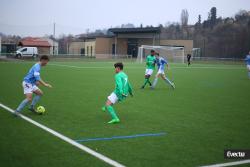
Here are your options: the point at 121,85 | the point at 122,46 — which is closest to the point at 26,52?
the point at 122,46

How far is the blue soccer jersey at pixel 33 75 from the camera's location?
9.30m

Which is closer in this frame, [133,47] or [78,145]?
[78,145]

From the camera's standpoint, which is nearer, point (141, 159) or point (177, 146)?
point (141, 159)

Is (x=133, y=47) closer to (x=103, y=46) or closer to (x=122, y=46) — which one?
(x=122, y=46)

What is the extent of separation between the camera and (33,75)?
9.44 m

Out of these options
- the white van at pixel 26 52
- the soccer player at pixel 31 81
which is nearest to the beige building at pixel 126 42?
the white van at pixel 26 52

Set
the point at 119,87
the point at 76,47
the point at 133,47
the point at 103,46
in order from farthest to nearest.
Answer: the point at 76,47 < the point at 133,47 < the point at 103,46 < the point at 119,87

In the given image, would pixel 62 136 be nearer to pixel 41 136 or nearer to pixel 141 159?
pixel 41 136

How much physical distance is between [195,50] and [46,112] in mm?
70363

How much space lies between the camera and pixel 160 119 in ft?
31.6

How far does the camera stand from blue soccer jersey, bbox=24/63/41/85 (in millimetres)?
9305

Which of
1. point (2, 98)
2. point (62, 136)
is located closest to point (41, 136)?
point (62, 136)

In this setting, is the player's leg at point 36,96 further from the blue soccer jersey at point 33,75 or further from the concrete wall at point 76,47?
the concrete wall at point 76,47

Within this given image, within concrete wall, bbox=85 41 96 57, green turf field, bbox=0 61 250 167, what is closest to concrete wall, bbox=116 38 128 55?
concrete wall, bbox=85 41 96 57
